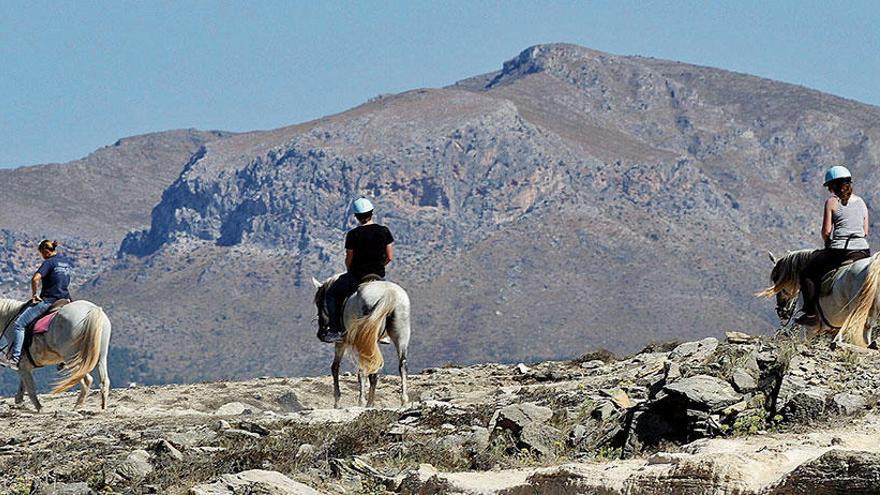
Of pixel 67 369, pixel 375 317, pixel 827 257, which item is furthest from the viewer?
pixel 67 369

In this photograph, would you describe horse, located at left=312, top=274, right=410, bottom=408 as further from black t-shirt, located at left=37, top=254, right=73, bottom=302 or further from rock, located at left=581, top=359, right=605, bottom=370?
black t-shirt, located at left=37, top=254, right=73, bottom=302

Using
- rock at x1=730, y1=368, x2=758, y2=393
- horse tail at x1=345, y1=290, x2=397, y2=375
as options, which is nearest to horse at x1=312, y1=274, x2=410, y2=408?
horse tail at x1=345, y1=290, x2=397, y2=375

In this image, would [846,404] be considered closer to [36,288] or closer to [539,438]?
[539,438]

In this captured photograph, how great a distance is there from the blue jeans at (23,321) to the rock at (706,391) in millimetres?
10861

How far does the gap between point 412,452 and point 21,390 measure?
989 centimetres

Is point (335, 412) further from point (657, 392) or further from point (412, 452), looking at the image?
point (657, 392)

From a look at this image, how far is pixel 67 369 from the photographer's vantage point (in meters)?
20.6

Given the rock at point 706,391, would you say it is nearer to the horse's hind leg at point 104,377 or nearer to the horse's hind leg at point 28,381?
the horse's hind leg at point 104,377

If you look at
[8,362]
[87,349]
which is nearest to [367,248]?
[87,349]

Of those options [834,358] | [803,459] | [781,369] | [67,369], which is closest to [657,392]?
[781,369]

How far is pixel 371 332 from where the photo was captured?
1834 centimetres

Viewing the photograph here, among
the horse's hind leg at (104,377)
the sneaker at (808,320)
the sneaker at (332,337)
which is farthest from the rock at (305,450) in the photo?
the horse's hind leg at (104,377)

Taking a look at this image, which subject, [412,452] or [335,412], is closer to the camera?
[412,452]

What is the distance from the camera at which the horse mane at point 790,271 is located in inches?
680
